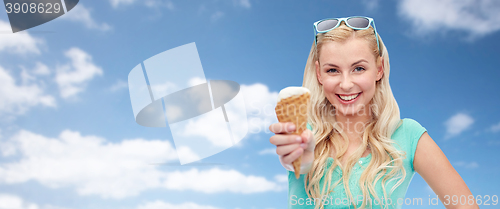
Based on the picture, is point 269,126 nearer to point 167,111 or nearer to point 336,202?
point 336,202

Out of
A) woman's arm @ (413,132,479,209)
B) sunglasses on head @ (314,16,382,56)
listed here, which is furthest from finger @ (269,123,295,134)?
woman's arm @ (413,132,479,209)

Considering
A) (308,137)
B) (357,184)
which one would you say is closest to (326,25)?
(308,137)

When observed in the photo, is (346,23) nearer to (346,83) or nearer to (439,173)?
(346,83)

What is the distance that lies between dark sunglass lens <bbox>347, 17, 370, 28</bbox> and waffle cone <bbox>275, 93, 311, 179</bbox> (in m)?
1.06

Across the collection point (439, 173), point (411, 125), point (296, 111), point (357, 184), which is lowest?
point (357, 184)

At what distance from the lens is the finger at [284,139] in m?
2.37

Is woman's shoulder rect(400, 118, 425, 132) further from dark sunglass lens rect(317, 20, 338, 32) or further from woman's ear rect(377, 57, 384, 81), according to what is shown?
dark sunglass lens rect(317, 20, 338, 32)

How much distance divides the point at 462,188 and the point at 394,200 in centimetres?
63

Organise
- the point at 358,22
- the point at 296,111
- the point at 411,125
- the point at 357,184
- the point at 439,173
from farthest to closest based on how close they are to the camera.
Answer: the point at 411,125 < the point at 358,22 < the point at 439,173 < the point at 357,184 < the point at 296,111

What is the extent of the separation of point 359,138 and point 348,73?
70cm

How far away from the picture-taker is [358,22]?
3178 millimetres

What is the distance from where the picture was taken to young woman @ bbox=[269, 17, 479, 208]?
9.70 ft

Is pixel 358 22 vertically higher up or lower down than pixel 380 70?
higher up

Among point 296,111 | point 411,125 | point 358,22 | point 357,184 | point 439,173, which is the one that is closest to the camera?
point 296,111
